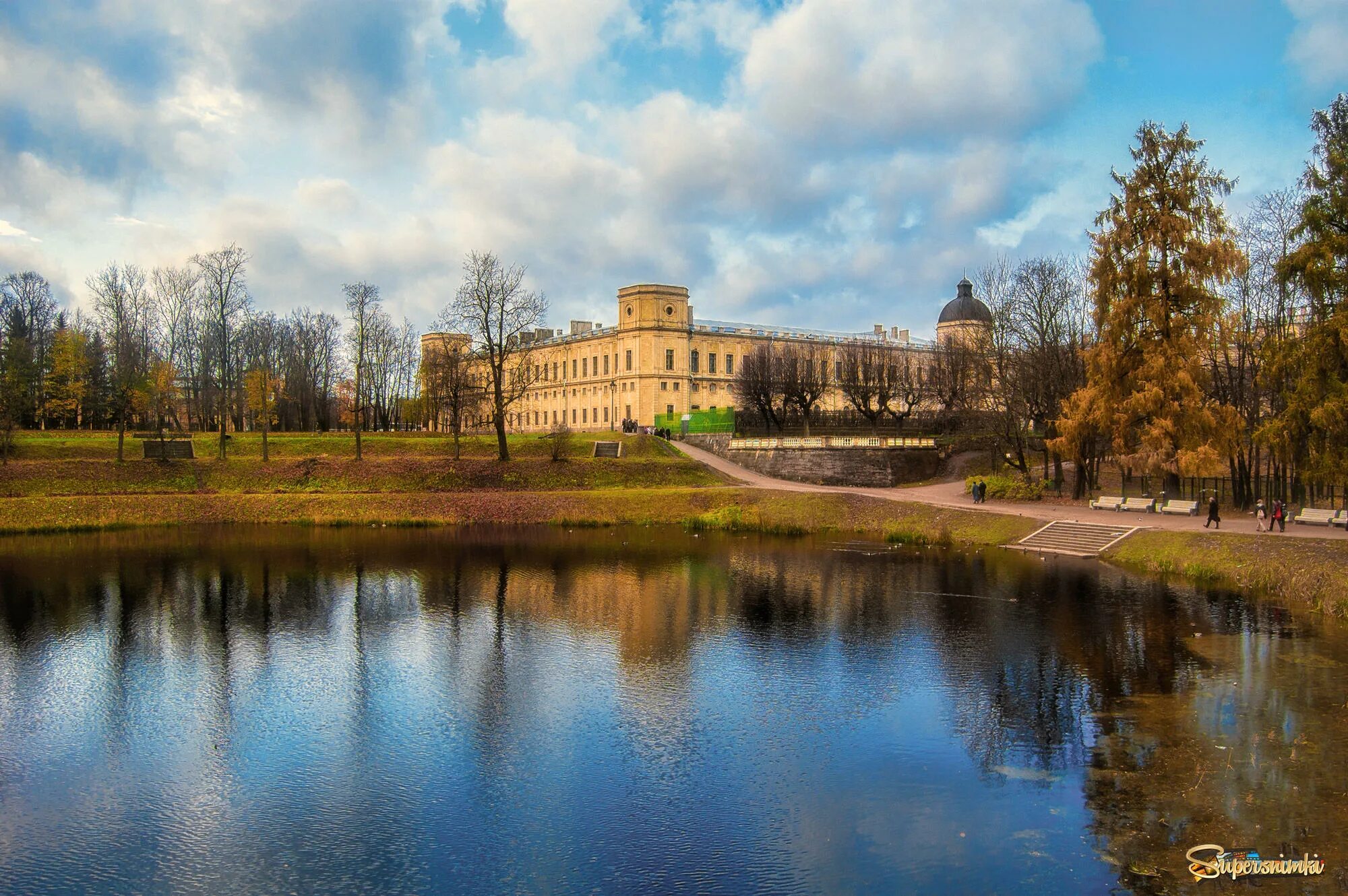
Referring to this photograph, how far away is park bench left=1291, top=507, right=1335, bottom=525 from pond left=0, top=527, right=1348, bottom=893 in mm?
9281

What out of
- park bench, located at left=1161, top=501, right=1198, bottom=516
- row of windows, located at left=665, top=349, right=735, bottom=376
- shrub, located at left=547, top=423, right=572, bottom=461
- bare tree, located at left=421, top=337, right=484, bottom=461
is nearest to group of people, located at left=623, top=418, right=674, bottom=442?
row of windows, located at left=665, top=349, right=735, bottom=376

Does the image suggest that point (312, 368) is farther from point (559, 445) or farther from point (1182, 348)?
point (1182, 348)

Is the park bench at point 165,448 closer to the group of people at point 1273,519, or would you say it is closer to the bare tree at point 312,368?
the bare tree at point 312,368

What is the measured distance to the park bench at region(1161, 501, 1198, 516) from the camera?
1371 inches

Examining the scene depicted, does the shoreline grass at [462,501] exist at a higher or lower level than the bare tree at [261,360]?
lower

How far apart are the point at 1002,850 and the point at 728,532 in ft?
100

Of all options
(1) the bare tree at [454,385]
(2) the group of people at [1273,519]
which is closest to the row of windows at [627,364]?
(1) the bare tree at [454,385]

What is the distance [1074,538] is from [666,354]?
194ft

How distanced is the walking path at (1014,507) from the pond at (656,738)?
7.92 metres

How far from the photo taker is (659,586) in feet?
86.1

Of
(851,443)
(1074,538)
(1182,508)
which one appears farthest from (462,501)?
(1182,508)

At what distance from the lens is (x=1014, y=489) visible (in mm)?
43125

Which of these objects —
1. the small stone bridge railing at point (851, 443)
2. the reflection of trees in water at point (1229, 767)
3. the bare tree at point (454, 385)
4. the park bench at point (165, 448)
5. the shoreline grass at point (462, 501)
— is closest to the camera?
the reflection of trees in water at point (1229, 767)

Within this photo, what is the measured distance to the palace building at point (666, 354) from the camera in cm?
8856
